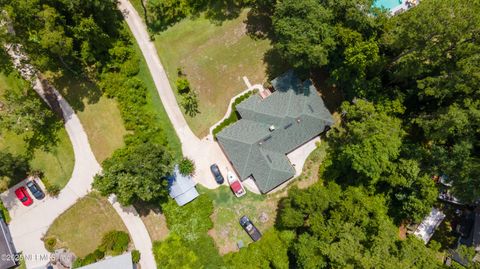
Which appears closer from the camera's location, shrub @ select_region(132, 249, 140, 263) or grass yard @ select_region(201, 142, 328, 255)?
shrub @ select_region(132, 249, 140, 263)

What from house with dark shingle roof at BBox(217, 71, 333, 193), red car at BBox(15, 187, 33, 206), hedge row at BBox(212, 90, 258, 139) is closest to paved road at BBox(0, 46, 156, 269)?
red car at BBox(15, 187, 33, 206)

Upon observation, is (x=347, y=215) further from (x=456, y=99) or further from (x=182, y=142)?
(x=182, y=142)

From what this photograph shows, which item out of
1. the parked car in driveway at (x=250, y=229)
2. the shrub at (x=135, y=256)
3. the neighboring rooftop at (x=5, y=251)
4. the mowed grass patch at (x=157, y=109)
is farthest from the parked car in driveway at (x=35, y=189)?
the parked car in driveway at (x=250, y=229)

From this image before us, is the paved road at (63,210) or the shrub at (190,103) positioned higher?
the shrub at (190,103)

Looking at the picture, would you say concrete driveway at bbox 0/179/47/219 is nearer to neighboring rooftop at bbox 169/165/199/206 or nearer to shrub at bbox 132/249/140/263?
shrub at bbox 132/249/140/263

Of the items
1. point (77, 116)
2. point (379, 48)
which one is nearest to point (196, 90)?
point (77, 116)

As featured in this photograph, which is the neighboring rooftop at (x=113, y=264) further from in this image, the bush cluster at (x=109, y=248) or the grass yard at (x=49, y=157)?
the grass yard at (x=49, y=157)

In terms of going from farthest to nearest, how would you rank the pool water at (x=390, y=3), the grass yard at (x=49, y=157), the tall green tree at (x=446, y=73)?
the pool water at (x=390, y=3) < the grass yard at (x=49, y=157) < the tall green tree at (x=446, y=73)
